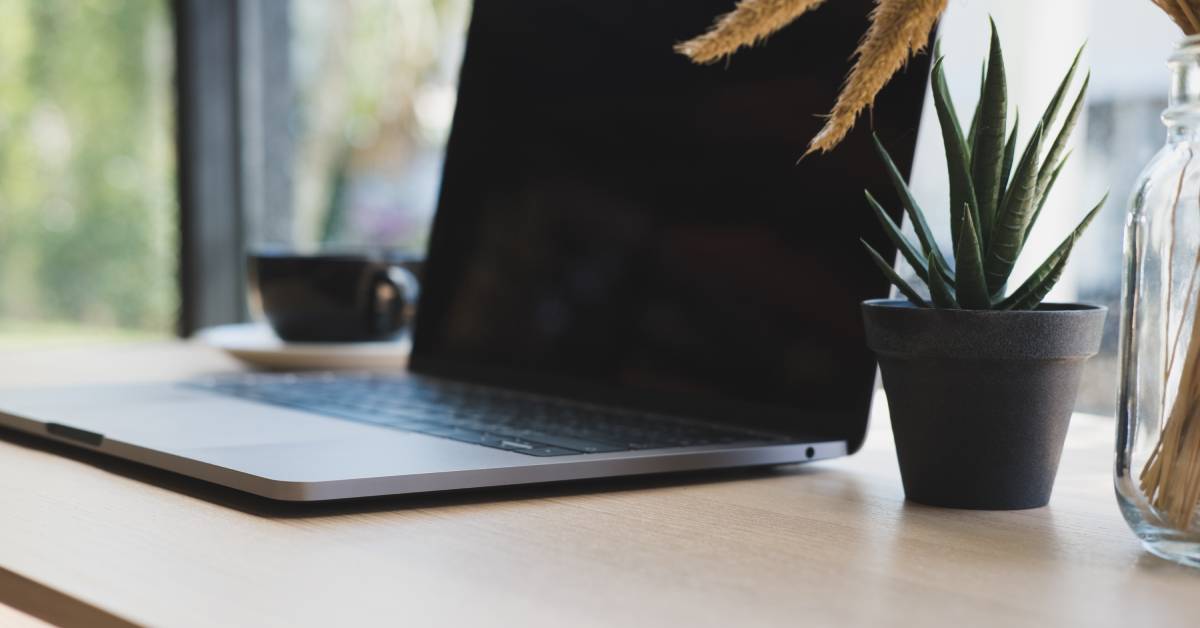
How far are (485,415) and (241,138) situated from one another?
123 cm

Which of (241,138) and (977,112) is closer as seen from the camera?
(977,112)

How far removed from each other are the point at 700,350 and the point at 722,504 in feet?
0.79

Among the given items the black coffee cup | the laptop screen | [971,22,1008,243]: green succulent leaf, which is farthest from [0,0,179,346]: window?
[971,22,1008,243]: green succulent leaf

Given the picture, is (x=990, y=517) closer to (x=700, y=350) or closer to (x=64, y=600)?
(x=700, y=350)

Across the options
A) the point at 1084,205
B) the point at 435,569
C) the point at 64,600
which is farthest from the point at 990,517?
the point at 1084,205

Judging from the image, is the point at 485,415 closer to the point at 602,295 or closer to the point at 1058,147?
the point at 602,295

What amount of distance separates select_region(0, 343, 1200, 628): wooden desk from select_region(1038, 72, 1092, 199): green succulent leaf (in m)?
0.16

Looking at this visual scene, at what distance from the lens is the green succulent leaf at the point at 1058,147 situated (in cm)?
54

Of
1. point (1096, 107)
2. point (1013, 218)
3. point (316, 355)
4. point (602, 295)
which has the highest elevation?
point (1096, 107)

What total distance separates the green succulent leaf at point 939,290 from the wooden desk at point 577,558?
10 cm

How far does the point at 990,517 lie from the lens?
55cm

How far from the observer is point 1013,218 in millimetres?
559

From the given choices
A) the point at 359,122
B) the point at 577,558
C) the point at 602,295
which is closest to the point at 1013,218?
the point at 577,558

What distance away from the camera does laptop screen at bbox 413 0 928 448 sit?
714 mm
